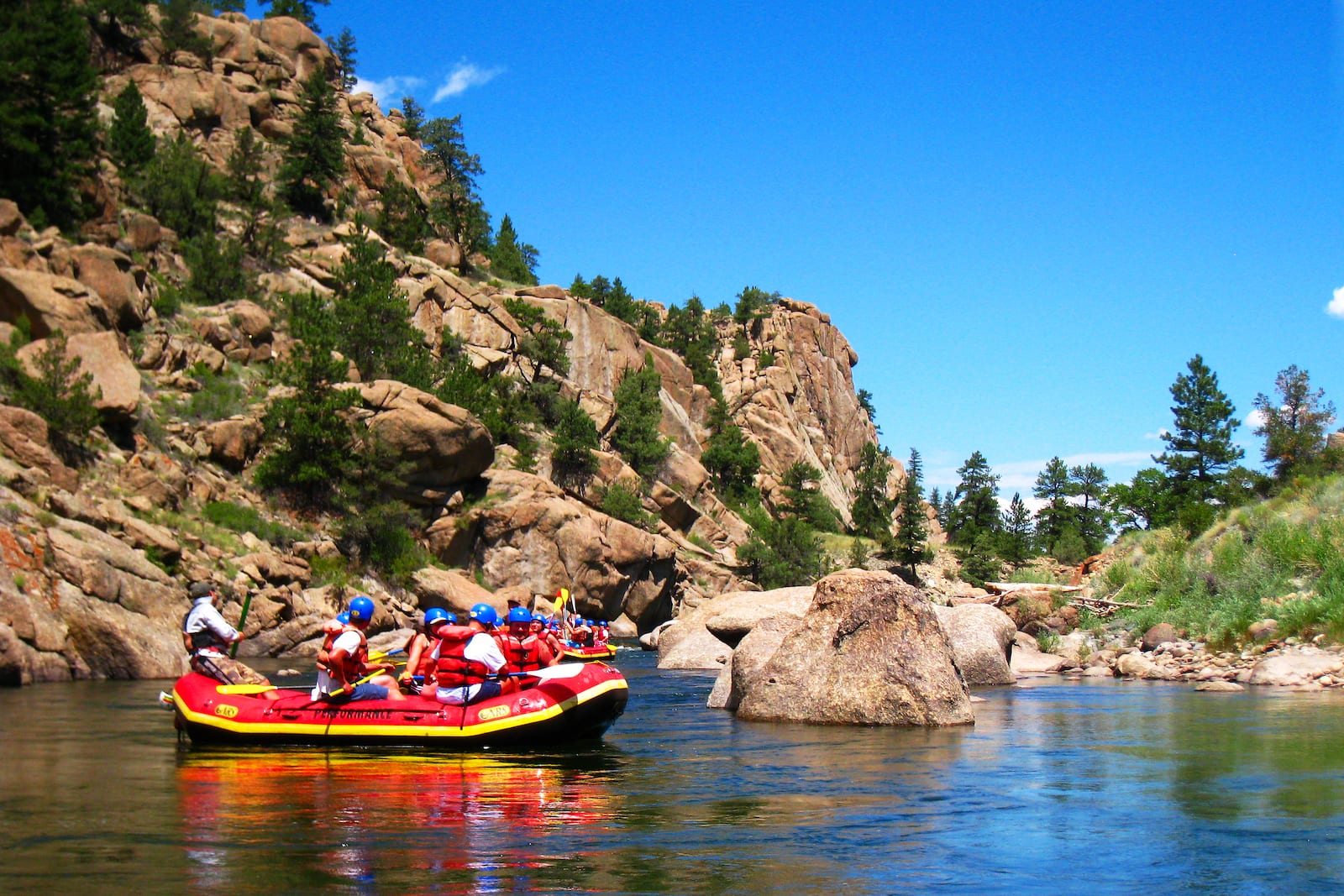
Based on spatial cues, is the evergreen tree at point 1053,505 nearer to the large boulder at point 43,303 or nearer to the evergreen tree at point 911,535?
the evergreen tree at point 911,535

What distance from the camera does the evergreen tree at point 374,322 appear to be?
49125 millimetres

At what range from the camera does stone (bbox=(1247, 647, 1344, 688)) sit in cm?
1953

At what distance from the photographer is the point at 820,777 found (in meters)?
11.4

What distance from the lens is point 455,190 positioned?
235 feet

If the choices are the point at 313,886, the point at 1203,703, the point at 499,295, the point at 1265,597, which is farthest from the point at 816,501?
the point at 313,886

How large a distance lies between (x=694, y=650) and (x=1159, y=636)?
425 inches

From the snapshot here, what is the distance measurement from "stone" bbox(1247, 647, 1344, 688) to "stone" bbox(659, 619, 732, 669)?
35.4ft

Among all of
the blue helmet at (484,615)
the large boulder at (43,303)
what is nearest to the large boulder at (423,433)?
the large boulder at (43,303)

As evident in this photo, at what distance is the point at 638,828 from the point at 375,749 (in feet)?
18.6

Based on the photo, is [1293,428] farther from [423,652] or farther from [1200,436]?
[423,652]

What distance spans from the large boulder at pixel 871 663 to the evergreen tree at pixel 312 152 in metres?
52.4

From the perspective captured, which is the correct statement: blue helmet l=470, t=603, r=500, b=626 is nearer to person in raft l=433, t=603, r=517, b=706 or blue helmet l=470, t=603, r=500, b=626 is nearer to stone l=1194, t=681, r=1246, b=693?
person in raft l=433, t=603, r=517, b=706

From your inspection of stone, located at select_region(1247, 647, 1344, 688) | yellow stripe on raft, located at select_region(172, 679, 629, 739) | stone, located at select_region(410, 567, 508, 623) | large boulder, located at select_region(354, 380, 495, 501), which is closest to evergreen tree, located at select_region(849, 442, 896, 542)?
large boulder, located at select_region(354, 380, 495, 501)

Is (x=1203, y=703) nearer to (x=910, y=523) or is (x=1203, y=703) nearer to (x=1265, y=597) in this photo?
(x=1265, y=597)
